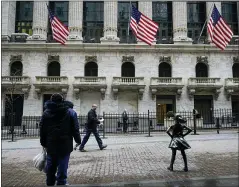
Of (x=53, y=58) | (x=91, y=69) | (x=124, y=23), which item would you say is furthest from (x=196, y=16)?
(x=53, y=58)

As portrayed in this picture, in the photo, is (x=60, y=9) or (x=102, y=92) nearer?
(x=102, y=92)

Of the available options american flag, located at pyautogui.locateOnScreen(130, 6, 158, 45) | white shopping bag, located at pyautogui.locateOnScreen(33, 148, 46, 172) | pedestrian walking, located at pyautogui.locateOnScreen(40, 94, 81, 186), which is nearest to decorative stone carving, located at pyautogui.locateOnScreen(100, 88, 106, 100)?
american flag, located at pyautogui.locateOnScreen(130, 6, 158, 45)

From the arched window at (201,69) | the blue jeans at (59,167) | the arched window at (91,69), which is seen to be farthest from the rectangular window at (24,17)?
the blue jeans at (59,167)

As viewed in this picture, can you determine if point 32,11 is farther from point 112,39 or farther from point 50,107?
point 50,107

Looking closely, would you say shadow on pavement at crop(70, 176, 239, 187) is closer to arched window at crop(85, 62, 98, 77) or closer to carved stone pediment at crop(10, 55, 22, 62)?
arched window at crop(85, 62, 98, 77)

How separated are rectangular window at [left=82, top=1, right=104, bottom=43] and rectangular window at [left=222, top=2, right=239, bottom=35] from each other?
1536 cm

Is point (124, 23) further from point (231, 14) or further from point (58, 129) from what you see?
point (58, 129)

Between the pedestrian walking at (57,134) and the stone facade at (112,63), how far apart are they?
22433mm

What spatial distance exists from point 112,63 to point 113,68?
598 mm

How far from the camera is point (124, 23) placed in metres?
30.0

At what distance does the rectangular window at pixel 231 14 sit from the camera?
30.8 metres

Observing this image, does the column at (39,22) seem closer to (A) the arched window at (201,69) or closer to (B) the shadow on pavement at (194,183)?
(A) the arched window at (201,69)

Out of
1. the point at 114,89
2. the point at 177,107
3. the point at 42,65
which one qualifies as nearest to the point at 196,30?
the point at 177,107

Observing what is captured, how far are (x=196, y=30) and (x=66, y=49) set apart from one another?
16.0 meters
